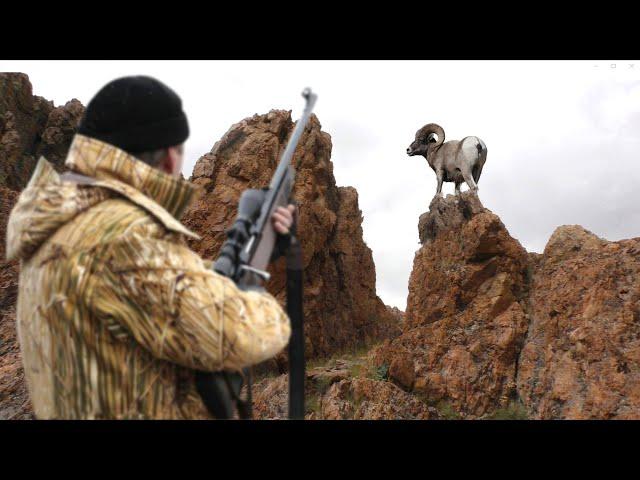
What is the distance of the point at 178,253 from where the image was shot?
190 cm

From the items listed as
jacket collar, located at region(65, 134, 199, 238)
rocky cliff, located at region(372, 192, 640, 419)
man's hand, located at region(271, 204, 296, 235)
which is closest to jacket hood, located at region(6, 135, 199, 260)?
jacket collar, located at region(65, 134, 199, 238)

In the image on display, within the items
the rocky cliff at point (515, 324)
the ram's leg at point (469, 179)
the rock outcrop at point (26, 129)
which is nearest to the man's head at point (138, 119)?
the rocky cliff at point (515, 324)

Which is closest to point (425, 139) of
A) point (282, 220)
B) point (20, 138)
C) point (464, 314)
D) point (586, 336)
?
point (464, 314)

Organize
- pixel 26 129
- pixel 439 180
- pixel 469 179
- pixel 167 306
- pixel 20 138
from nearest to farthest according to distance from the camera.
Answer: pixel 167 306, pixel 469 179, pixel 439 180, pixel 20 138, pixel 26 129

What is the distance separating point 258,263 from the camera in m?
2.30

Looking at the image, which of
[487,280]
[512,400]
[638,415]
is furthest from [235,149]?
[638,415]

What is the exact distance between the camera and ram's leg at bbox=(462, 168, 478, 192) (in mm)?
15289

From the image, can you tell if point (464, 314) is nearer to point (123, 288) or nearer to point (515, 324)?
point (515, 324)

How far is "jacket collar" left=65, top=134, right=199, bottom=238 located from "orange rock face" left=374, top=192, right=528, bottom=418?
11.1m

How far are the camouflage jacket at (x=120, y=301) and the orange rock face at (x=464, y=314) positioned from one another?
1098cm

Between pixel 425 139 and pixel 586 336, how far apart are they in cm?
792

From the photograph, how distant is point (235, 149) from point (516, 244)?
333 inches

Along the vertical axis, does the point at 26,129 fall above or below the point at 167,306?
above

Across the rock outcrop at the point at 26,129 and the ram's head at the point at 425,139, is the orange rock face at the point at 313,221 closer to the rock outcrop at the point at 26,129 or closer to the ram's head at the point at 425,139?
the ram's head at the point at 425,139
